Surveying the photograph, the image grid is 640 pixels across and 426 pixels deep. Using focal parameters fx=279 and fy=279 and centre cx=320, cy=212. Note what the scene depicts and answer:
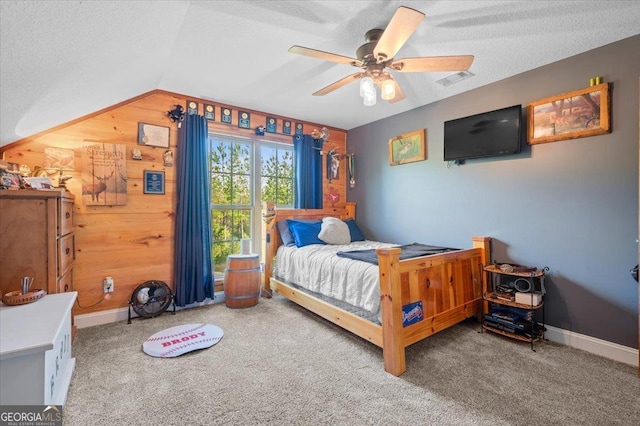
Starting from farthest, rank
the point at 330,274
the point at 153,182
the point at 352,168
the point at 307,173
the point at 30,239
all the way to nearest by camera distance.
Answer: the point at 352,168, the point at 307,173, the point at 153,182, the point at 330,274, the point at 30,239

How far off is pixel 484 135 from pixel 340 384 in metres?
2.49

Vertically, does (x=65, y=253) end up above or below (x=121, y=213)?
below

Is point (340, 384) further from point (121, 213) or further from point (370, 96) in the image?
point (121, 213)

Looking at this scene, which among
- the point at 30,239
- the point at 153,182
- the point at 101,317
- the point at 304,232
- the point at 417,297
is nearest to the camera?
the point at 30,239

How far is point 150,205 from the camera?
9.52 feet

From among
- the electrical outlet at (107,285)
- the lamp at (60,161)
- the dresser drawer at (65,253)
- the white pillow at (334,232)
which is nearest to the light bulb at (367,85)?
the white pillow at (334,232)

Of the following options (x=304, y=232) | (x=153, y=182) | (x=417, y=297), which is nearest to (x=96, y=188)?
(x=153, y=182)

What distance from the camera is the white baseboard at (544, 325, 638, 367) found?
1942 mm

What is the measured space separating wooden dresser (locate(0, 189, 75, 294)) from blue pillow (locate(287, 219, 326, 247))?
205 centimetres

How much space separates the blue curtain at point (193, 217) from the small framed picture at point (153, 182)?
160 mm

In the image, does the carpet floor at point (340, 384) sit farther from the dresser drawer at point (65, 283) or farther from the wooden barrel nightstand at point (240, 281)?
the wooden barrel nightstand at point (240, 281)

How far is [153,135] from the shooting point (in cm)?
291

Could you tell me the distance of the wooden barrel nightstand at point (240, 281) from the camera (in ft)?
9.84

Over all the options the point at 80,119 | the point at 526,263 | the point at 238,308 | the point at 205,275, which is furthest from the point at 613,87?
the point at 80,119
